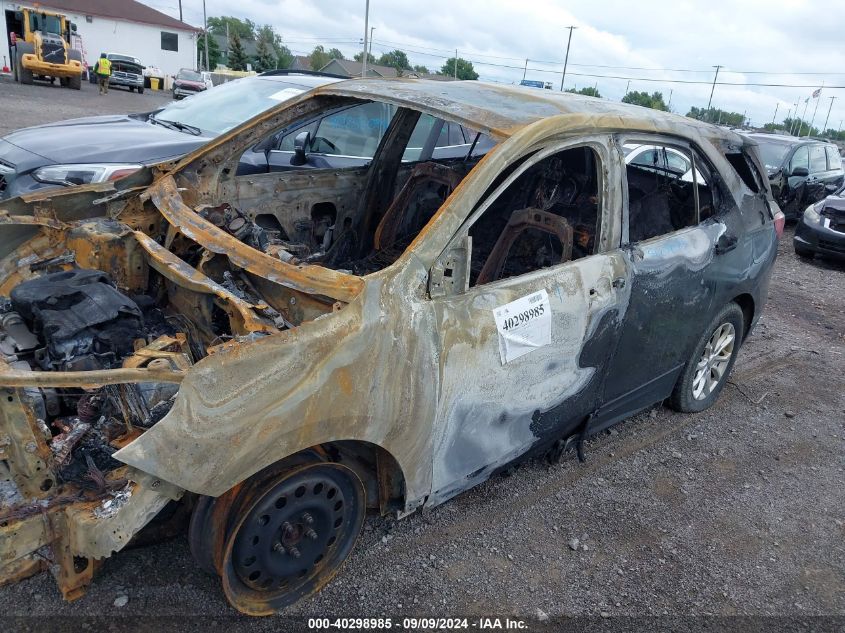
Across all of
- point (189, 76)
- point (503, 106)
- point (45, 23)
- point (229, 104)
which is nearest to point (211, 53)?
point (189, 76)

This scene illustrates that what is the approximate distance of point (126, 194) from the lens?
3.41 metres

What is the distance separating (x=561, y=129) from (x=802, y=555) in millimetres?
2321

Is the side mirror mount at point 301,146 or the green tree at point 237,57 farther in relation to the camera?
the green tree at point 237,57

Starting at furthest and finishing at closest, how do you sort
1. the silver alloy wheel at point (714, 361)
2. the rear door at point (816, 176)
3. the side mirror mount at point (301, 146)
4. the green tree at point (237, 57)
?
the green tree at point (237, 57)
the rear door at point (816, 176)
the side mirror mount at point (301, 146)
the silver alloy wheel at point (714, 361)

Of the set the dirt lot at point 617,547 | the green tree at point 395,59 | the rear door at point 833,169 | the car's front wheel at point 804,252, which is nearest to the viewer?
the dirt lot at point 617,547

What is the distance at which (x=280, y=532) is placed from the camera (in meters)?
→ 2.30

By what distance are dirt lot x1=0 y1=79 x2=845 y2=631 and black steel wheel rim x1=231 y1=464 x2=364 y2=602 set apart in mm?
139

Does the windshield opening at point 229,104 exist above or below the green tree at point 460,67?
below

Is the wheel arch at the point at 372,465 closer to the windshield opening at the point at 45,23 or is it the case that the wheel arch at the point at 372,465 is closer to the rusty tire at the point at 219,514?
the rusty tire at the point at 219,514

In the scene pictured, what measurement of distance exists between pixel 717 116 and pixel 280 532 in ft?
251

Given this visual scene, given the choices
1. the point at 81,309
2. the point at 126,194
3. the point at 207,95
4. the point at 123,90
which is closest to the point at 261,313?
the point at 81,309

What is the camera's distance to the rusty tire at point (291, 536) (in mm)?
2201

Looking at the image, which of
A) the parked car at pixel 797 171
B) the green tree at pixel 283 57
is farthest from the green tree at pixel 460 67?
the parked car at pixel 797 171

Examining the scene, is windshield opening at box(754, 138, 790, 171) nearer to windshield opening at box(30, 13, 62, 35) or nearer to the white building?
windshield opening at box(30, 13, 62, 35)
